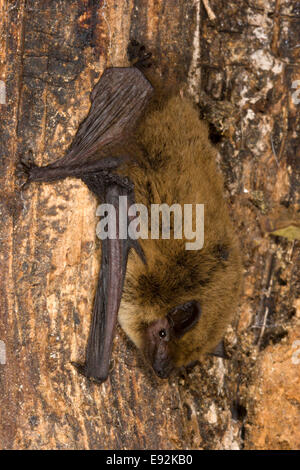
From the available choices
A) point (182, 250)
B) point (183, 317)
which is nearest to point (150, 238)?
point (182, 250)

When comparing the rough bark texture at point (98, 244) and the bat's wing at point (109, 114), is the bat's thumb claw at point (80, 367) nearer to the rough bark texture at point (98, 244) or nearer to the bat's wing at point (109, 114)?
the rough bark texture at point (98, 244)

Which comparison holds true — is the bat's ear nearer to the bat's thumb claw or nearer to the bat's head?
the bat's head

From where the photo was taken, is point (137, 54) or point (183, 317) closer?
point (137, 54)

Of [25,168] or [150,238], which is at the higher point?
[25,168]

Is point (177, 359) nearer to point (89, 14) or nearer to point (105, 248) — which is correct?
point (105, 248)

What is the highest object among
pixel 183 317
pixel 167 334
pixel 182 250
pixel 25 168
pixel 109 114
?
pixel 109 114

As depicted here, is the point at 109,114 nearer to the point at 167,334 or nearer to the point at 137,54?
the point at 137,54

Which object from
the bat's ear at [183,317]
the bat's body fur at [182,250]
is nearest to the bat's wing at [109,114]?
the bat's body fur at [182,250]
